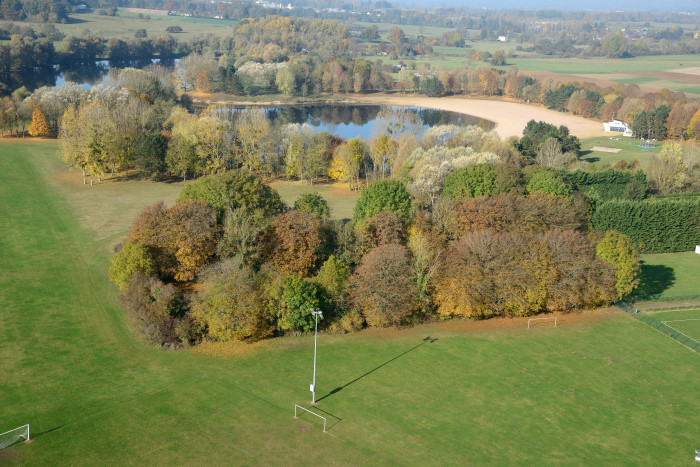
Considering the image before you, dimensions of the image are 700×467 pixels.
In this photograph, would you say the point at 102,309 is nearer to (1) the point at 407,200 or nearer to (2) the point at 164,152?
(1) the point at 407,200

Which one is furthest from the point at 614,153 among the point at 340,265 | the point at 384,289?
the point at 384,289

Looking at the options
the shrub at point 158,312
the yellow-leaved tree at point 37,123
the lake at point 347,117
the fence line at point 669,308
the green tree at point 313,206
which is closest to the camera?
the shrub at point 158,312

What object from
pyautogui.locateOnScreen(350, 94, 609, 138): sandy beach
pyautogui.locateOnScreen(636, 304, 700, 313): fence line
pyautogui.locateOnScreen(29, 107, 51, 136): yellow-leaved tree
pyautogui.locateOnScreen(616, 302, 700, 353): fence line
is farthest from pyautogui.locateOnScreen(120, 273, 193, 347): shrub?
pyautogui.locateOnScreen(350, 94, 609, 138): sandy beach

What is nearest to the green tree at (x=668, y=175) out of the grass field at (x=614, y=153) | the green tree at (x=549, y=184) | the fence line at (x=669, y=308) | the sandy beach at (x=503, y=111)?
the grass field at (x=614, y=153)

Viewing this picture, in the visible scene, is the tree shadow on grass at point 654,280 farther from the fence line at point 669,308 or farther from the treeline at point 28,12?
the treeline at point 28,12

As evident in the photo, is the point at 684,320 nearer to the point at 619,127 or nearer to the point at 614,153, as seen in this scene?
the point at 614,153

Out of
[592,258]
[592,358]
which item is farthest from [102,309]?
[592,258]

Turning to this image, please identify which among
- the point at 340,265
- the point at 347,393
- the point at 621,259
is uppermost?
the point at 621,259
